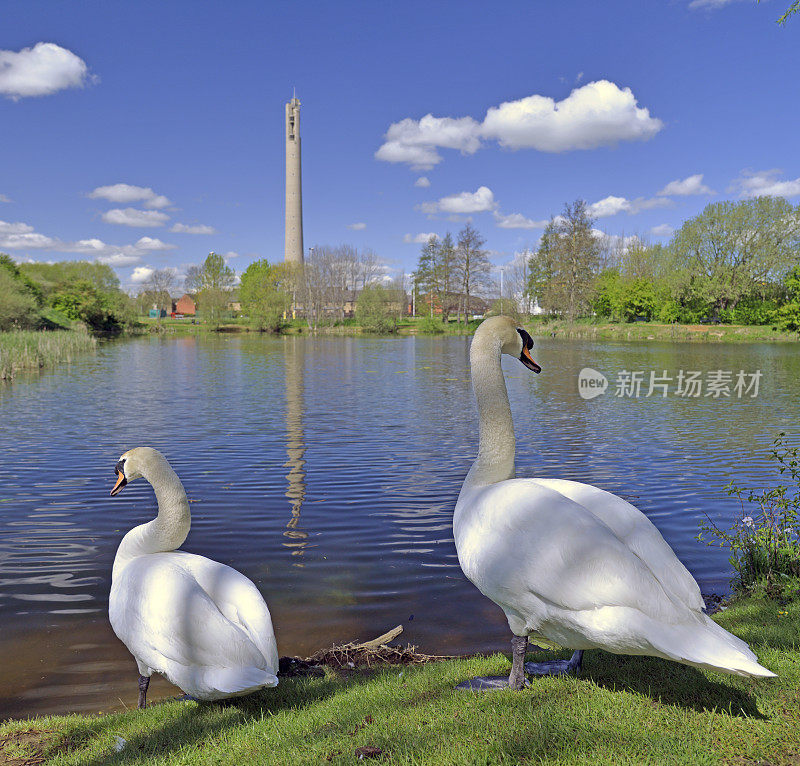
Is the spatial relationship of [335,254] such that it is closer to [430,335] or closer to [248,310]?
[248,310]

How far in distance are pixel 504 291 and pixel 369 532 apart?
93543 mm

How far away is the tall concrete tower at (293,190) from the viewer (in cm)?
11194

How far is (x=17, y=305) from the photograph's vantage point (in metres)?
45.5

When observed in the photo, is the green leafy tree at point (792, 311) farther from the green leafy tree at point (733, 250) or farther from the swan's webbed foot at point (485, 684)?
the swan's webbed foot at point (485, 684)

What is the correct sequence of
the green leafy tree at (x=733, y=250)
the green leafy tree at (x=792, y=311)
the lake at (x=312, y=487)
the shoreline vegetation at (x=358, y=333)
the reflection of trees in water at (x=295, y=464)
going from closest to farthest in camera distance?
the lake at (x=312, y=487), the reflection of trees in water at (x=295, y=464), the shoreline vegetation at (x=358, y=333), the green leafy tree at (x=792, y=311), the green leafy tree at (x=733, y=250)

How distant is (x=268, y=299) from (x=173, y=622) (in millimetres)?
83231

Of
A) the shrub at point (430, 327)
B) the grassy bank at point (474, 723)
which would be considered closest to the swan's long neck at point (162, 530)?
Answer: the grassy bank at point (474, 723)

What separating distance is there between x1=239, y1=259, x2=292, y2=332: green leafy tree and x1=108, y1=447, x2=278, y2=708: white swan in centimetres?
8048

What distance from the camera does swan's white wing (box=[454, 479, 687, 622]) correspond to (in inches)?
119

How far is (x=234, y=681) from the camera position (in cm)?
343

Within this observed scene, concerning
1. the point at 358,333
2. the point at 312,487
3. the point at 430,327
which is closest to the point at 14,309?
the point at 358,333

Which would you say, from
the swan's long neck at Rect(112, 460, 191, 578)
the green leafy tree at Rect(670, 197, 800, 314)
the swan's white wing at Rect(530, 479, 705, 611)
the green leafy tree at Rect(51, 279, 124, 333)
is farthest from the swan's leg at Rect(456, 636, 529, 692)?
the green leafy tree at Rect(51, 279, 124, 333)

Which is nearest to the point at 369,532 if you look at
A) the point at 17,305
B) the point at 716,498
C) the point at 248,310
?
the point at 716,498

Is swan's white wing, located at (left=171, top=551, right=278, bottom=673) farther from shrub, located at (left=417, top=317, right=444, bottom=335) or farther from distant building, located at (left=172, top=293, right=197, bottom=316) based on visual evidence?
distant building, located at (left=172, top=293, right=197, bottom=316)
